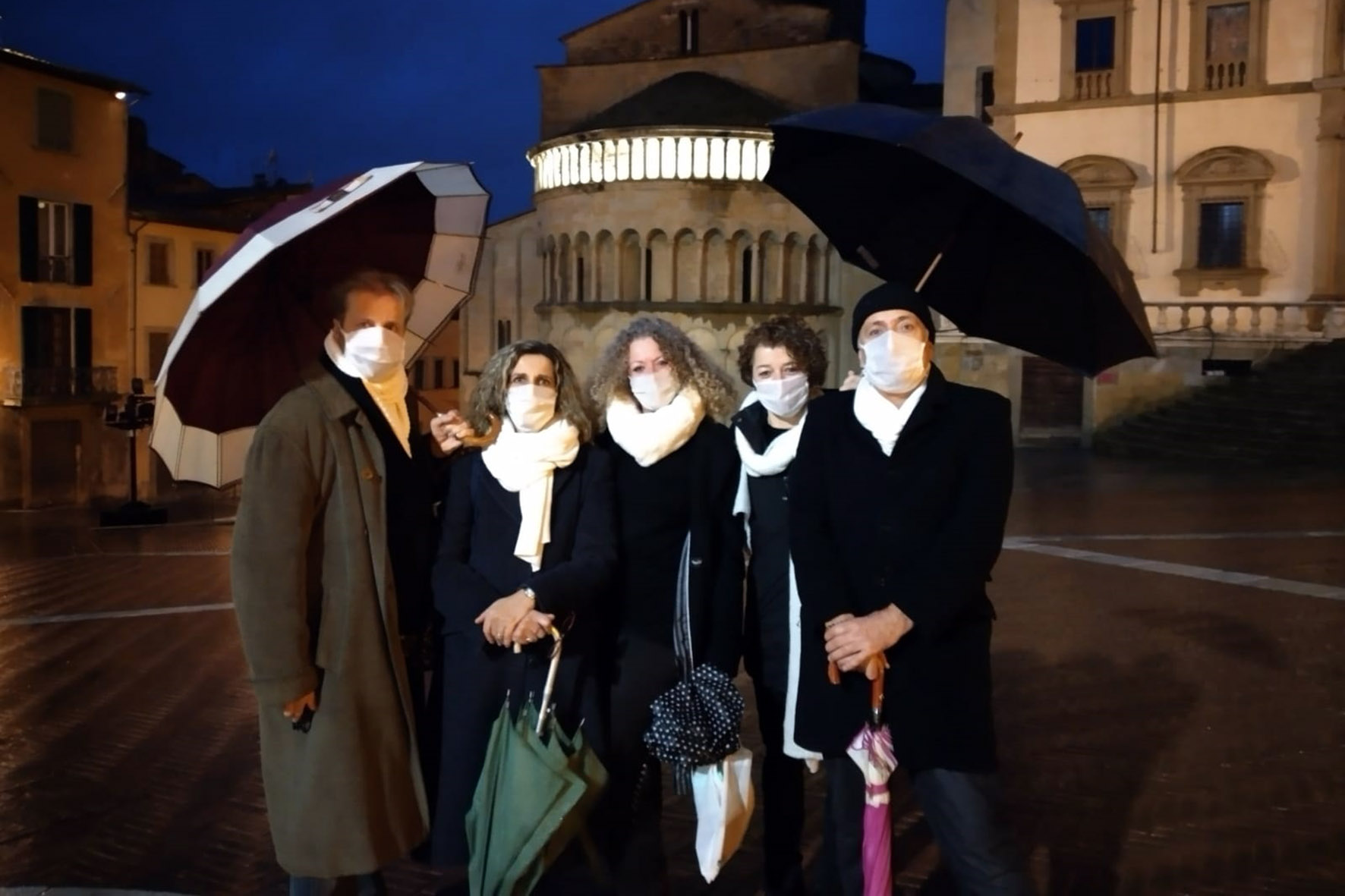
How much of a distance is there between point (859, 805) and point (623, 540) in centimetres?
106

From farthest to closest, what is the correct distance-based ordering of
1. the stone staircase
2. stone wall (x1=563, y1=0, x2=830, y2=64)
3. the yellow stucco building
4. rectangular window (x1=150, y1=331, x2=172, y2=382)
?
stone wall (x1=563, y1=0, x2=830, y2=64)
rectangular window (x1=150, y1=331, x2=172, y2=382)
the yellow stucco building
the stone staircase

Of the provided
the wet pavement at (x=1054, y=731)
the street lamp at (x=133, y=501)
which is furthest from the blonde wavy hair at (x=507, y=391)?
the street lamp at (x=133, y=501)

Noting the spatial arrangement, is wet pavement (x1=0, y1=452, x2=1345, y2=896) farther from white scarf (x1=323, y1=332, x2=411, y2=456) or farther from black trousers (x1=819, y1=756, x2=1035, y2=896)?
white scarf (x1=323, y1=332, x2=411, y2=456)

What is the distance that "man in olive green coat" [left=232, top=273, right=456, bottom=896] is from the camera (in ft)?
10.5

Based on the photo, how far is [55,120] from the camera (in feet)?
100

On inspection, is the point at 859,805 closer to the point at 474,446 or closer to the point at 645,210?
the point at 474,446

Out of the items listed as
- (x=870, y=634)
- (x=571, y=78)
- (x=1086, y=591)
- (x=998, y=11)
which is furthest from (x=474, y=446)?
(x=571, y=78)

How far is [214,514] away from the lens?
27.0m

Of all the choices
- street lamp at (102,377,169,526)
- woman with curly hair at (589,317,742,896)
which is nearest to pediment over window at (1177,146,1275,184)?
street lamp at (102,377,169,526)

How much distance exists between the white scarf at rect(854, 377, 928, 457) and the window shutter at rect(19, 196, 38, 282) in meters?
31.4

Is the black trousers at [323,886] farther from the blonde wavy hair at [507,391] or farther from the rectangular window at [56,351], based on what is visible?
the rectangular window at [56,351]

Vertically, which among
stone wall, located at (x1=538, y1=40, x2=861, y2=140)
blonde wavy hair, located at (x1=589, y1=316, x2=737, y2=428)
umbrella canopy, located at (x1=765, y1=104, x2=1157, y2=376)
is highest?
stone wall, located at (x1=538, y1=40, x2=861, y2=140)

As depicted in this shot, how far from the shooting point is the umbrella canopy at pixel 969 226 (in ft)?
11.5

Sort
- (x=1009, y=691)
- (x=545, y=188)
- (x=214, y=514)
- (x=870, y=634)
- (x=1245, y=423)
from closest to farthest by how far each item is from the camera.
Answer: (x=870, y=634)
(x=1009, y=691)
(x=1245, y=423)
(x=214, y=514)
(x=545, y=188)
